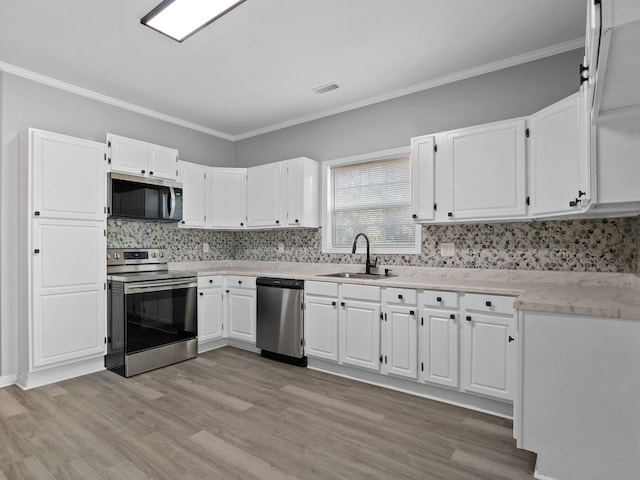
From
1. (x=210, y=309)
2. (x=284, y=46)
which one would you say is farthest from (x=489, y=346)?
(x=210, y=309)

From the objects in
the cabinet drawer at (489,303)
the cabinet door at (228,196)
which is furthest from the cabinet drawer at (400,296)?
the cabinet door at (228,196)

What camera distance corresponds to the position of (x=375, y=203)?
397cm

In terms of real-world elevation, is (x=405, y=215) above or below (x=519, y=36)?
below

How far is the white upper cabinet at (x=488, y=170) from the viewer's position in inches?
108

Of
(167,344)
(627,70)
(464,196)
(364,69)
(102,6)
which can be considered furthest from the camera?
(167,344)

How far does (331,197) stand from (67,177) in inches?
104

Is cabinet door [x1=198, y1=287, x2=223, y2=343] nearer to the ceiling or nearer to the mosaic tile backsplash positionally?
the mosaic tile backsplash

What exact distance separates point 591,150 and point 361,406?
7.43ft

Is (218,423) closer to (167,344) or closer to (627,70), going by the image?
(167,344)

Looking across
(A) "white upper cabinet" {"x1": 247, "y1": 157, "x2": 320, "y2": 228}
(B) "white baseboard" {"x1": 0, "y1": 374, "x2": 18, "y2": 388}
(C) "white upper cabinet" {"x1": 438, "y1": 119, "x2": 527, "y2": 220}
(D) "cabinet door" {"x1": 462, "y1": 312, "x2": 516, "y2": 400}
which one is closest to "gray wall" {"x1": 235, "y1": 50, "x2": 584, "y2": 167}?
(A) "white upper cabinet" {"x1": 247, "y1": 157, "x2": 320, "y2": 228}

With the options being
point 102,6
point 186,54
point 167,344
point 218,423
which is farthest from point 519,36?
point 167,344

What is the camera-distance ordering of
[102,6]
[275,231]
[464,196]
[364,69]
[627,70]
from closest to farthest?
[627,70]
[102,6]
[464,196]
[364,69]
[275,231]

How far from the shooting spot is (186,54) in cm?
300

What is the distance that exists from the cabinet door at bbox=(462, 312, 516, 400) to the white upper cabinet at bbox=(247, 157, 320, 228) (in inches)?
86.0
